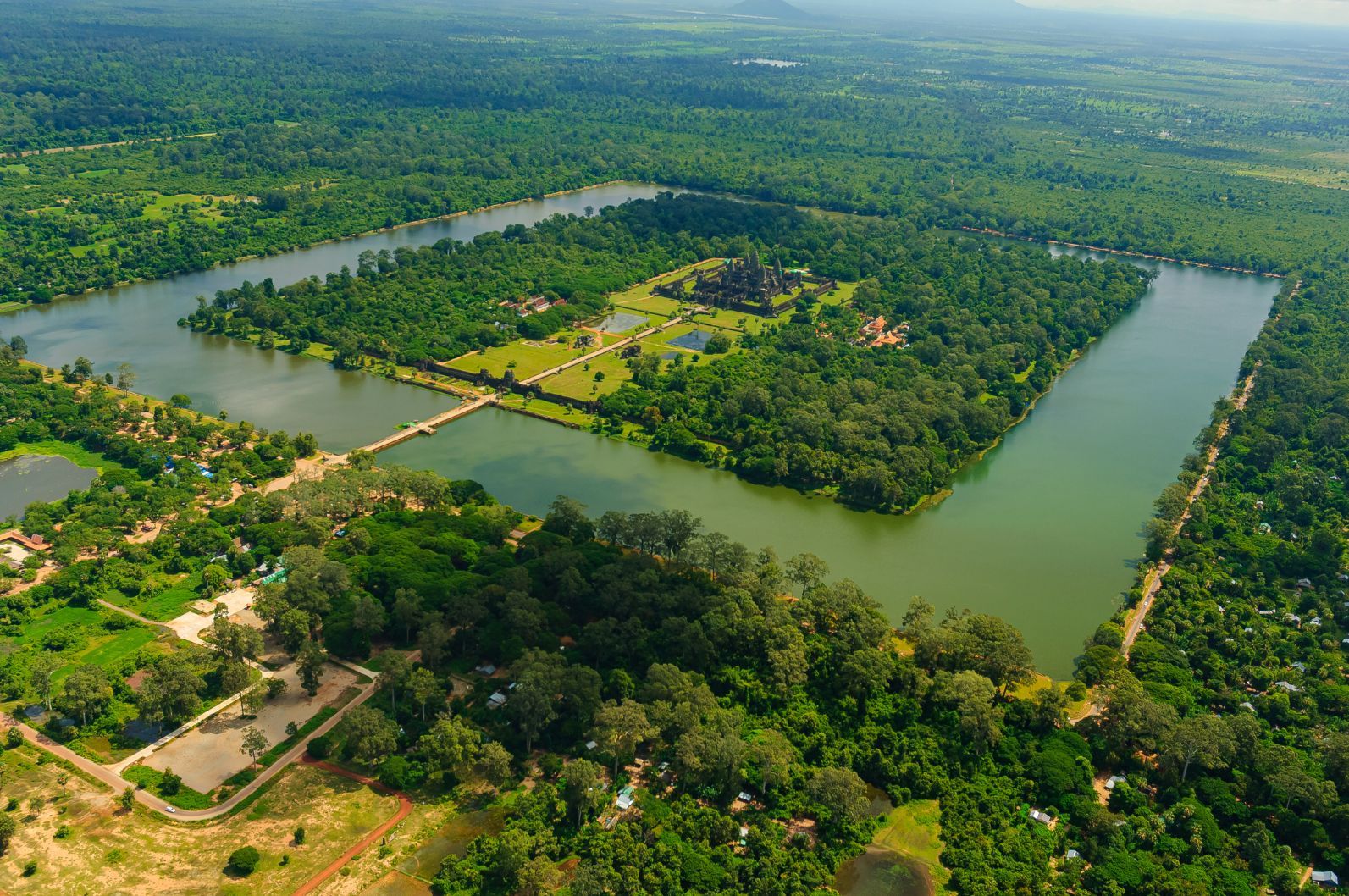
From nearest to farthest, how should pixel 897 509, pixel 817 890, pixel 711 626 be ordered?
pixel 817 890, pixel 711 626, pixel 897 509

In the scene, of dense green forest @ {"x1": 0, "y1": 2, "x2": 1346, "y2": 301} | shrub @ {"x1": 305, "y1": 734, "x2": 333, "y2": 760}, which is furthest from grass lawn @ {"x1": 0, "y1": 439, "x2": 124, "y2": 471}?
dense green forest @ {"x1": 0, "y1": 2, "x2": 1346, "y2": 301}

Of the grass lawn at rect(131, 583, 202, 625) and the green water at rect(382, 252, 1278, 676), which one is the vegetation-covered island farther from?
the green water at rect(382, 252, 1278, 676)

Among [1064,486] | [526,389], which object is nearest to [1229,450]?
[1064,486]

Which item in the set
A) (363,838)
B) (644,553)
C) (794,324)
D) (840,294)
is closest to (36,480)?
(644,553)

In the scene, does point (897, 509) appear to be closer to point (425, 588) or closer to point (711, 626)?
point (711, 626)

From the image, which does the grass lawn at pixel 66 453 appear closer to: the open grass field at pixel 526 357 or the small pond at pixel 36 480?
the small pond at pixel 36 480

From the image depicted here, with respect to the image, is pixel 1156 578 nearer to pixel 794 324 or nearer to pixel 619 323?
pixel 794 324
